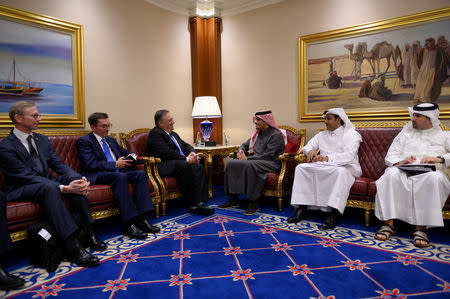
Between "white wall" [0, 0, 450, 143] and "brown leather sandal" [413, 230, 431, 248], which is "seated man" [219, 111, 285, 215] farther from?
"brown leather sandal" [413, 230, 431, 248]

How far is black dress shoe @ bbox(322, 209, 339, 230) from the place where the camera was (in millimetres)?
3270

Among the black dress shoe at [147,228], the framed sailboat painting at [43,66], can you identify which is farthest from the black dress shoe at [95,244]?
the framed sailboat painting at [43,66]

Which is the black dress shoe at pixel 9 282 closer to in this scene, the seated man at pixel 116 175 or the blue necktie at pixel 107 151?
the seated man at pixel 116 175

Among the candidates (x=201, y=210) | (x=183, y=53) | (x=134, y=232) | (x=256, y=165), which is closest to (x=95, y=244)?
(x=134, y=232)

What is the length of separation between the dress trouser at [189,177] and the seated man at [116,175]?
0.49 meters

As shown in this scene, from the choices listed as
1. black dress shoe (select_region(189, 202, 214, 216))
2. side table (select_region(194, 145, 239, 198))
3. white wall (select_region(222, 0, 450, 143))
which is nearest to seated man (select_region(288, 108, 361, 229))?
white wall (select_region(222, 0, 450, 143))

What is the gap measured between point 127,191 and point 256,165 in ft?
5.43

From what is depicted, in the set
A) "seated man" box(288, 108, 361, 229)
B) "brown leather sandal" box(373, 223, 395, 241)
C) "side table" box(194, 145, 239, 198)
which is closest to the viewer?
"brown leather sandal" box(373, 223, 395, 241)

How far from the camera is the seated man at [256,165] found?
157 inches

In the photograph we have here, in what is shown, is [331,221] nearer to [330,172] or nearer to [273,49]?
[330,172]

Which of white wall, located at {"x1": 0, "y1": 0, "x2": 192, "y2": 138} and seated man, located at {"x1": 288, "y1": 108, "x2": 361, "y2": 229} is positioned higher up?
white wall, located at {"x1": 0, "y1": 0, "x2": 192, "y2": 138}

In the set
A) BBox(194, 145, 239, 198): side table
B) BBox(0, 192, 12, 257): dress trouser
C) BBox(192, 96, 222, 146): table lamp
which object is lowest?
BBox(0, 192, 12, 257): dress trouser

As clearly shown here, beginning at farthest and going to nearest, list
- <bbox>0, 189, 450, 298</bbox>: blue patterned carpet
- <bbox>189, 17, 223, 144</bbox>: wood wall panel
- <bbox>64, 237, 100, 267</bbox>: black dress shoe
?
<bbox>189, 17, 223, 144</bbox>: wood wall panel < <bbox>64, 237, 100, 267</bbox>: black dress shoe < <bbox>0, 189, 450, 298</bbox>: blue patterned carpet

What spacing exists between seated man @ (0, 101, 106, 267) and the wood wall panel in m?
3.04
